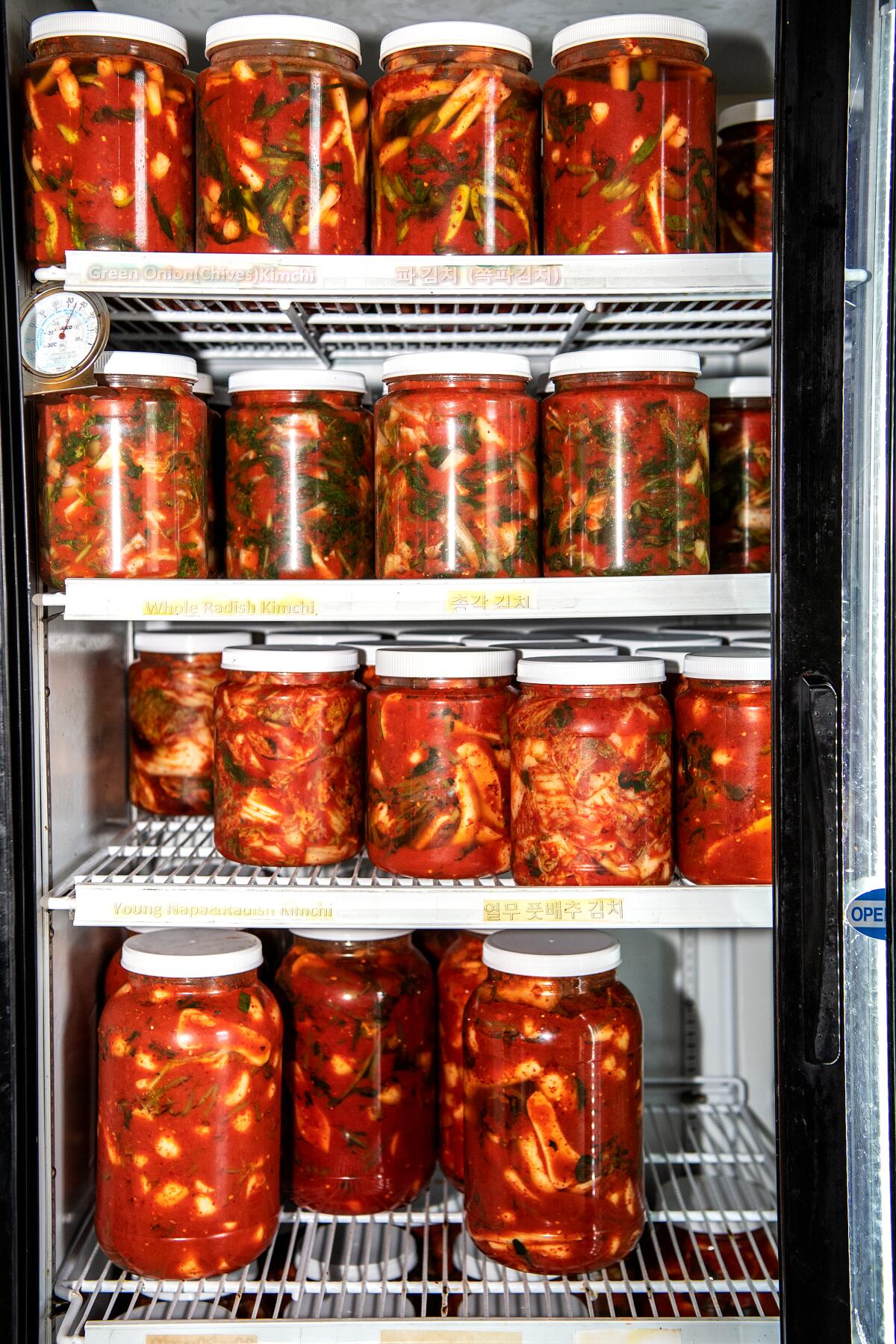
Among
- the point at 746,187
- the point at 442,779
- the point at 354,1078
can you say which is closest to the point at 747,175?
the point at 746,187

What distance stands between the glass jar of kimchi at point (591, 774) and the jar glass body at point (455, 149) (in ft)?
1.48

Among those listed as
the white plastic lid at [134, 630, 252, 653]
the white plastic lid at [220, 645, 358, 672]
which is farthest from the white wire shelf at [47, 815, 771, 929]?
the white plastic lid at [134, 630, 252, 653]

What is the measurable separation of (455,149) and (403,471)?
0.33m

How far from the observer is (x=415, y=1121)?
1.27 metres

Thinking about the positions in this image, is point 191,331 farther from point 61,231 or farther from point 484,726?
point 484,726

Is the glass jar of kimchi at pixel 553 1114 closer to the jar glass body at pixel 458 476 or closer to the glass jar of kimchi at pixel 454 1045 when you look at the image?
the glass jar of kimchi at pixel 454 1045

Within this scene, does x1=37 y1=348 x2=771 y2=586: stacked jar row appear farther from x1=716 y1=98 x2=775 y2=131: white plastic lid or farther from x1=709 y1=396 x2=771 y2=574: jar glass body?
x1=716 y1=98 x2=775 y2=131: white plastic lid

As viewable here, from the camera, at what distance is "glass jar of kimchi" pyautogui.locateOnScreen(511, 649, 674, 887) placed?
1.10 meters

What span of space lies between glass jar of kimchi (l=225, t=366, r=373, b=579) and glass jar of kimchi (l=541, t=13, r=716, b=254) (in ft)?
1.00

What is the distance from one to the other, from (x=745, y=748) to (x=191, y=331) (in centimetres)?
85

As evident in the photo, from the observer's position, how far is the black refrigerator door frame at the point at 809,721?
3.03 ft

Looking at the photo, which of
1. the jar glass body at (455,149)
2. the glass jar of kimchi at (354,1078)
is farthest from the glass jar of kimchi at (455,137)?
the glass jar of kimchi at (354,1078)

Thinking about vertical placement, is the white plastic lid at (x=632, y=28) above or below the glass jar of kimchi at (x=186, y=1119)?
above

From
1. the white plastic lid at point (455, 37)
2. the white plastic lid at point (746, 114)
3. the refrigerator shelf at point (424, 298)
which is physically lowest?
the refrigerator shelf at point (424, 298)
